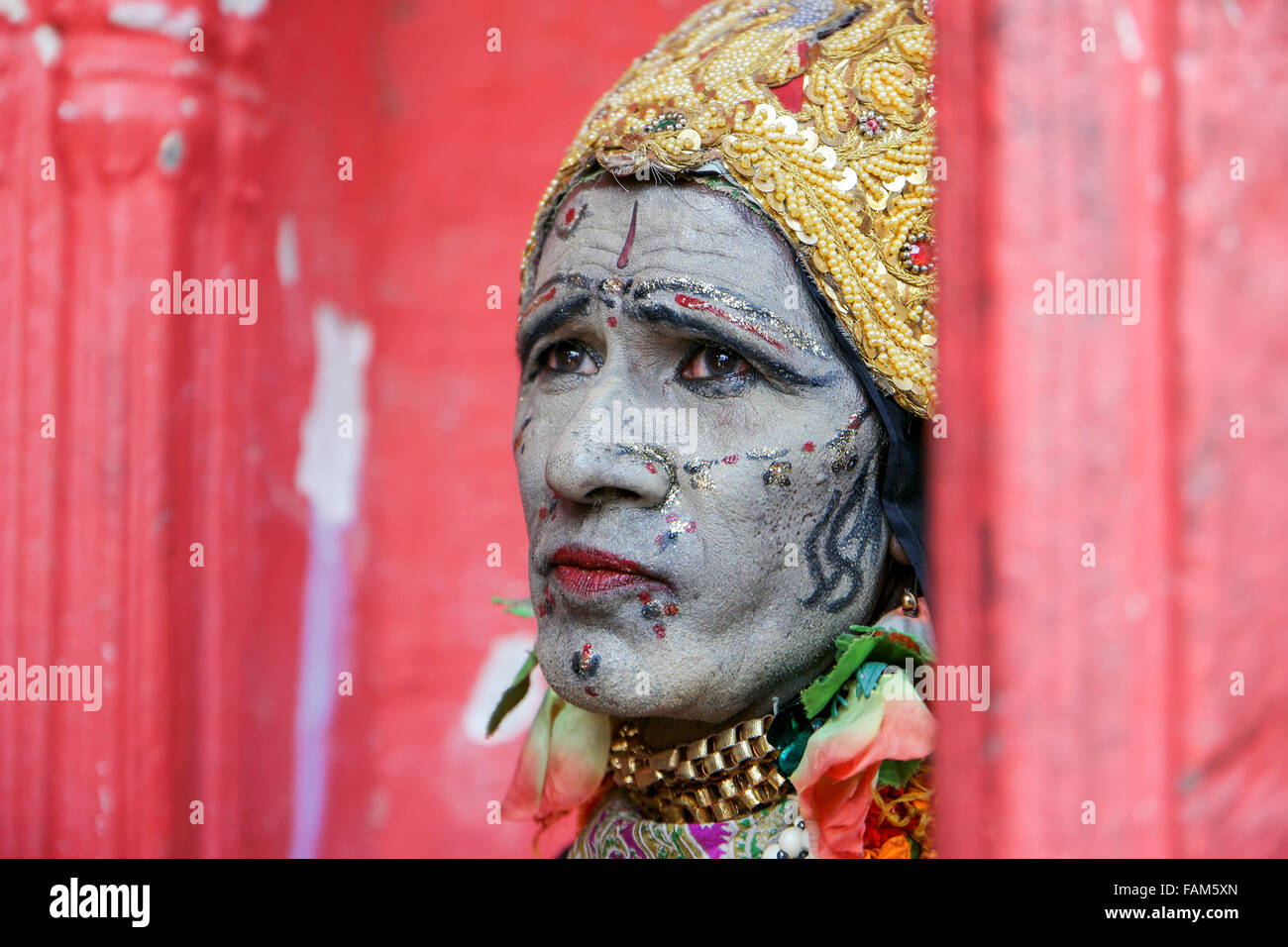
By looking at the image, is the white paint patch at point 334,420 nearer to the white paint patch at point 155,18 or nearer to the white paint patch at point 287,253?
the white paint patch at point 287,253

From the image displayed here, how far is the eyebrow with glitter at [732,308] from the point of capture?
1.65 m

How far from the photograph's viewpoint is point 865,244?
1.69 metres

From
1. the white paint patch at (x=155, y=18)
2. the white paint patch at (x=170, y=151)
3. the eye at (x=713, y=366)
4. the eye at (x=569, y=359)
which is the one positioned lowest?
the eye at (x=713, y=366)

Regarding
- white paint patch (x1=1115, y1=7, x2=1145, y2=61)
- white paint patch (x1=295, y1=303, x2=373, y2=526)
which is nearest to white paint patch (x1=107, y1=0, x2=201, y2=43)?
white paint patch (x1=295, y1=303, x2=373, y2=526)

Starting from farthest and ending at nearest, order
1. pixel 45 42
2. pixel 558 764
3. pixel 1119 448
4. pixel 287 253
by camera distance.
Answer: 1. pixel 287 253
2. pixel 45 42
3. pixel 558 764
4. pixel 1119 448

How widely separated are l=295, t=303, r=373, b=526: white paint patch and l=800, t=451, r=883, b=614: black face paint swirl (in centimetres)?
183

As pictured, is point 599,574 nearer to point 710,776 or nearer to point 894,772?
point 710,776

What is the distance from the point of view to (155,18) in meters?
2.50

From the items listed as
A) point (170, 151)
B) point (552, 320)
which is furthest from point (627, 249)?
point (170, 151)

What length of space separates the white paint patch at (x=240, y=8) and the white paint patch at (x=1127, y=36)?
7.26 ft

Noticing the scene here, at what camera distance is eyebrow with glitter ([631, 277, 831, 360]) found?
165 centimetres

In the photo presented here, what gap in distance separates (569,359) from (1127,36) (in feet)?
3.59

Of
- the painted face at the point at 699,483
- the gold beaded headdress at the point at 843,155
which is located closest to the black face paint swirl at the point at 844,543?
the painted face at the point at 699,483
